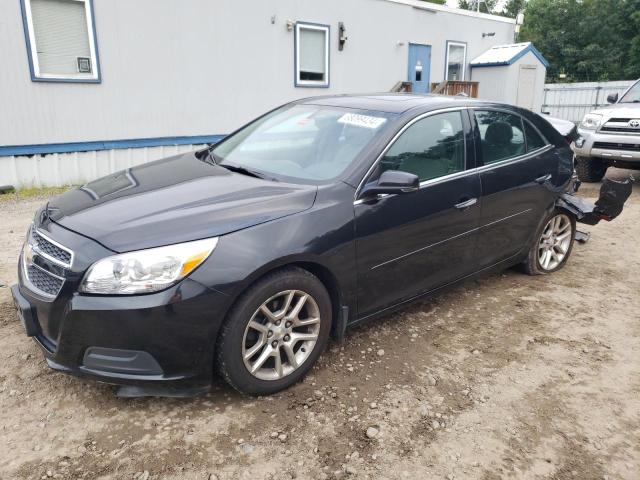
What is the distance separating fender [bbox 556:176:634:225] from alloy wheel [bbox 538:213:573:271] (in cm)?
11

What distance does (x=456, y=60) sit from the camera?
583 inches

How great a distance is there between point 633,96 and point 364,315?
8.48m

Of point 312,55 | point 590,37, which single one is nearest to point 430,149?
point 312,55

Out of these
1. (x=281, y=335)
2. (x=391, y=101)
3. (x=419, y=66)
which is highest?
(x=419, y=66)

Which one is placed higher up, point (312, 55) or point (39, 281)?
point (312, 55)

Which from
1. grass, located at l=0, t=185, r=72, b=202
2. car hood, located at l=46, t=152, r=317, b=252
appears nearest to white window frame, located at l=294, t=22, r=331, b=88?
grass, located at l=0, t=185, r=72, b=202

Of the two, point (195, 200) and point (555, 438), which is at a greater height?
point (195, 200)

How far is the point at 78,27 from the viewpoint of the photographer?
825 centimetres

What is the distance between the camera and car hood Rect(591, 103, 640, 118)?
8.32 metres

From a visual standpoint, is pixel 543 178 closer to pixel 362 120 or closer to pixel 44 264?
pixel 362 120

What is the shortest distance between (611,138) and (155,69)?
7.80 metres

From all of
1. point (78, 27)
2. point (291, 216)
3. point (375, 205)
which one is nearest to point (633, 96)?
point (375, 205)

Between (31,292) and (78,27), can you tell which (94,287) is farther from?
(78,27)

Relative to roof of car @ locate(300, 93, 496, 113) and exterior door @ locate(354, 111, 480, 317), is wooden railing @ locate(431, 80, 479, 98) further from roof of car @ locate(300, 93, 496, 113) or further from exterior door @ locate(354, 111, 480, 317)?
exterior door @ locate(354, 111, 480, 317)
